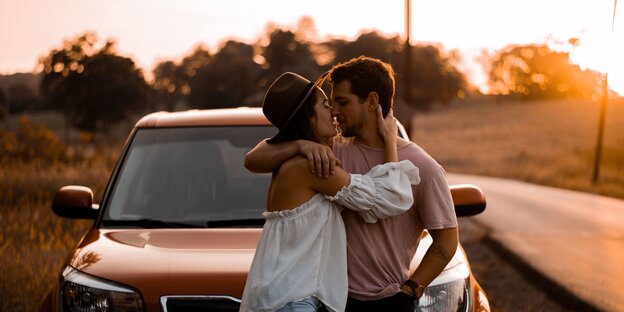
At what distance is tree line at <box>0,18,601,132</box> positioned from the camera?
53156 millimetres

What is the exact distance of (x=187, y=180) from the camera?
5344mm

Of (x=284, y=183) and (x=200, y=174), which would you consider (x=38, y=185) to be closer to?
(x=200, y=174)

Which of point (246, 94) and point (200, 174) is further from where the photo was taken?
point (246, 94)

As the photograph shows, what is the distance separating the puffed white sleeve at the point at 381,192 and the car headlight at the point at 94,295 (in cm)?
135

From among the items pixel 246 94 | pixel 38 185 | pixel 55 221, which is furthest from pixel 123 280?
pixel 246 94

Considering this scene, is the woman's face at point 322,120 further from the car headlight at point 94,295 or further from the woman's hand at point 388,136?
the car headlight at point 94,295

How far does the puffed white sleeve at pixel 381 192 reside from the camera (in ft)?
9.46

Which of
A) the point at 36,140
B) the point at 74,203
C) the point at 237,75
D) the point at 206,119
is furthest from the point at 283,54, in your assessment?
the point at 74,203

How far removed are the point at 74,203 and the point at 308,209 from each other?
2.44 meters

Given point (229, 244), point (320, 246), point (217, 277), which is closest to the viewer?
point (320, 246)

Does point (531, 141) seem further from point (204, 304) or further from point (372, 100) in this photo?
point (372, 100)

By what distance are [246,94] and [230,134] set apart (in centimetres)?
7758

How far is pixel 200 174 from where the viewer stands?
5422mm

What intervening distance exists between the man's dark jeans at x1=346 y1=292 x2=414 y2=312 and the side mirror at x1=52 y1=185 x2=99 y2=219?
94.0 inches
